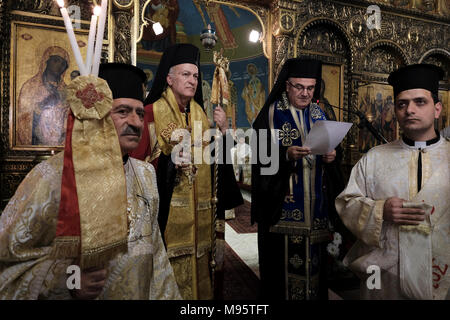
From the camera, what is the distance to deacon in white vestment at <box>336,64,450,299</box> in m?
1.79

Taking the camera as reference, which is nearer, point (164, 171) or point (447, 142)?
point (447, 142)

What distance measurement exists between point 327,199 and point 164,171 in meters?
1.82

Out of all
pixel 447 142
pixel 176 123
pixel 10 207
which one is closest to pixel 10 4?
pixel 176 123

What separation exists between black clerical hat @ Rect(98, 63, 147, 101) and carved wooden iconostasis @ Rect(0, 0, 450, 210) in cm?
261

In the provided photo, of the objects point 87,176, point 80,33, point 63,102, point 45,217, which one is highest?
point 80,33

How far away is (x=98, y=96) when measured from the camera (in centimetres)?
117

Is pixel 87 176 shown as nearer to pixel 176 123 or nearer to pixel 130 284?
pixel 130 284

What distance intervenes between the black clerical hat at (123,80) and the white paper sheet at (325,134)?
5.03ft

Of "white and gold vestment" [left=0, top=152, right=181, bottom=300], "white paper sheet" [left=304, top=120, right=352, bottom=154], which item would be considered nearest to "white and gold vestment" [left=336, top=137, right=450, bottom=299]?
"white paper sheet" [left=304, top=120, right=352, bottom=154]

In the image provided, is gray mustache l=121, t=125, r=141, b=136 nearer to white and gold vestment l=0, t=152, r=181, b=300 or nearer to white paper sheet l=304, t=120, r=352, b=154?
white and gold vestment l=0, t=152, r=181, b=300

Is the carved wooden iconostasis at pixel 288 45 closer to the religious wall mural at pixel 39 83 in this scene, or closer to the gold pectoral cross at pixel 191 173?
the religious wall mural at pixel 39 83

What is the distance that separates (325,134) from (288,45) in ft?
13.2

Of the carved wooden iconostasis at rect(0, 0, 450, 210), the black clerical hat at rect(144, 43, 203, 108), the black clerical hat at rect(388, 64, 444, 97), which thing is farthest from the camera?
the carved wooden iconostasis at rect(0, 0, 450, 210)

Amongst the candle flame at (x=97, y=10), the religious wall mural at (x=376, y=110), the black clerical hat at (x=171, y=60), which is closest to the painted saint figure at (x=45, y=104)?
the black clerical hat at (x=171, y=60)
